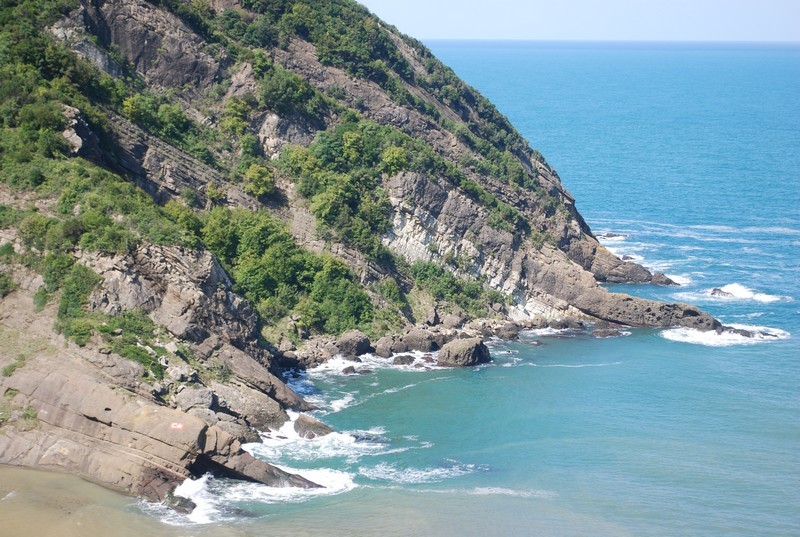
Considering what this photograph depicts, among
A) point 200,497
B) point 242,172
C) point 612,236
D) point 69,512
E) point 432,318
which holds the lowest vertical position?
point 69,512

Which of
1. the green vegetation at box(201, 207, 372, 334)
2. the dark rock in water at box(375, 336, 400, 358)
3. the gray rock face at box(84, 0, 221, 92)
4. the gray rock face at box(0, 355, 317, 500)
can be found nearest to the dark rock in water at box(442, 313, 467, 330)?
the dark rock in water at box(375, 336, 400, 358)

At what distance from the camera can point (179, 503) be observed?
53281 millimetres

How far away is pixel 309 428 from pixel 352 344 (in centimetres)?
1625

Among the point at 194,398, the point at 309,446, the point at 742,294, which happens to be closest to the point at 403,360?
the point at 309,446

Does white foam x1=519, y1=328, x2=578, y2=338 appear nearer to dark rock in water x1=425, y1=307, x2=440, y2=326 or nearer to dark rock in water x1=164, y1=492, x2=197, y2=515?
dark rock in water x1=425, y1=307, x2=440, y2=326

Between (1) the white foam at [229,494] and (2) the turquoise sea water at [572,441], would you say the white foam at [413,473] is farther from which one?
(1) the white foam at [229,494]

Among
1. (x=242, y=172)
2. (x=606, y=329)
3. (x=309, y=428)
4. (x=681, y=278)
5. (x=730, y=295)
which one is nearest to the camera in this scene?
(x=309, y=428)

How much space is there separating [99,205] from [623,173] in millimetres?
106728

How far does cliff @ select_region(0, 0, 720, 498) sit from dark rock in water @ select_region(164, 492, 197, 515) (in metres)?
0.65

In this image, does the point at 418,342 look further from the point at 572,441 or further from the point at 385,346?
the point at 572,441

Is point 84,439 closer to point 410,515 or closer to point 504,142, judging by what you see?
point 410,515

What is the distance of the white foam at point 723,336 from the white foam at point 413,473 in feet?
110

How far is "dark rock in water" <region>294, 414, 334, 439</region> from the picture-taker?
6306 centimetres

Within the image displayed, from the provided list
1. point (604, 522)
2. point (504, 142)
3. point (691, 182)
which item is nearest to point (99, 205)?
point (604, 522)
